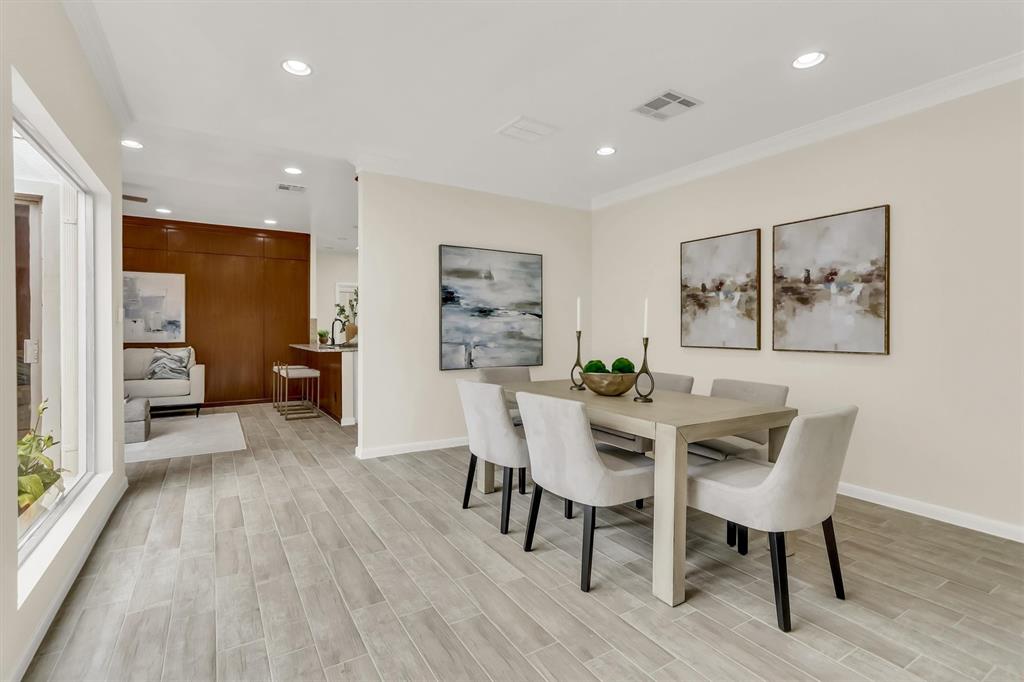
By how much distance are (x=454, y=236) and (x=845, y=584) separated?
391 centimetres

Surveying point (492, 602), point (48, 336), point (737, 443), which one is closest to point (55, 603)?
point (48, 336)

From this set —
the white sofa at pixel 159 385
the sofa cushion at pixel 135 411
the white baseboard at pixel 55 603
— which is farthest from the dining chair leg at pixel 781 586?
the white sofa at pixel 159 385

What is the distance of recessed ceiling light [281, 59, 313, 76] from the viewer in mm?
2756

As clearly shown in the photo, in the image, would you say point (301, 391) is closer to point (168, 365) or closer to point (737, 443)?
point (168, 365)

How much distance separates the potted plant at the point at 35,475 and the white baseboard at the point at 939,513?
4.48 metres

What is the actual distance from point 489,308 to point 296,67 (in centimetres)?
272

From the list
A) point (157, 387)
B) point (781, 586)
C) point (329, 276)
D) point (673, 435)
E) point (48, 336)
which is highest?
point (329, 276)

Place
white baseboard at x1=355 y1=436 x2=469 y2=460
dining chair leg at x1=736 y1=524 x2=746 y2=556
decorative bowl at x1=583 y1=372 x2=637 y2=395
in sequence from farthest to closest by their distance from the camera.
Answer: white baseboard at x1=355 y1=436 x2=469 y2=460, decorative bowl at x1=583 y1=372 x2=637 y2=395, dining chair leg at x1=736 y1=524 x2=746 y2=556

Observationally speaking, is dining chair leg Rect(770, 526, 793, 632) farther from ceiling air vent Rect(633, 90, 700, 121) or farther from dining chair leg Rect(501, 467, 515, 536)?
ceiling air vent Rect(633, 90, 700, 121)

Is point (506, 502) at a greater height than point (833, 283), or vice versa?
point (833, 283)

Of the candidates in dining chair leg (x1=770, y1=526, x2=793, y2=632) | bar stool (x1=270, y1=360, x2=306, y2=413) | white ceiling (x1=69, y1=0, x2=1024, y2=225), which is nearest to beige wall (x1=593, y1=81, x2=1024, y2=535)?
white ceiling (x1=69, y1=0, x2=1024, y2=225)

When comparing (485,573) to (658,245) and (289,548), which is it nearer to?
(289,548)

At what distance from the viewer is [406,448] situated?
181 inches

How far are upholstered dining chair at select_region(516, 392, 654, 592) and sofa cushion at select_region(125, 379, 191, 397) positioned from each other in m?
5.56
